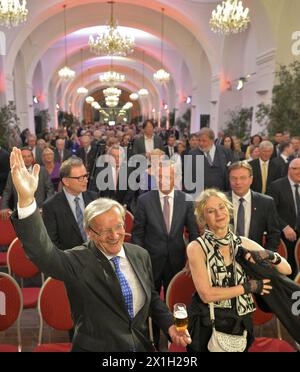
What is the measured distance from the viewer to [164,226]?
11.3 ft

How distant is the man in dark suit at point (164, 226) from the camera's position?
11.3ft

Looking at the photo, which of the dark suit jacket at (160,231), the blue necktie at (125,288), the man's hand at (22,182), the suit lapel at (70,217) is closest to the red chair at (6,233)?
the suit lapel at (70,217)

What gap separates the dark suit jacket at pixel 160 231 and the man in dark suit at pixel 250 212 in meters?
0.43

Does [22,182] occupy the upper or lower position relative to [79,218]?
upper

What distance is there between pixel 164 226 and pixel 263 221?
903 millimetres

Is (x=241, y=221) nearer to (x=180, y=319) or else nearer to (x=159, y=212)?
(x=159, y=212)

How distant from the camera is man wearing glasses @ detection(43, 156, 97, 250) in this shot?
11.0 ft

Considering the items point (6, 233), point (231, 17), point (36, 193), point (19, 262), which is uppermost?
point (231, 17)

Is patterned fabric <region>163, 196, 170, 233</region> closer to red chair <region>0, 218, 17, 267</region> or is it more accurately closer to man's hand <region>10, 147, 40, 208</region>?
man's hand <region>10, 147, 40, 208</region>

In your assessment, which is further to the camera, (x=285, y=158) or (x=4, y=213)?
(x=285, y=158)

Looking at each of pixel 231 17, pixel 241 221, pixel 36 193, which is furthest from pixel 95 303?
pixel 231 17

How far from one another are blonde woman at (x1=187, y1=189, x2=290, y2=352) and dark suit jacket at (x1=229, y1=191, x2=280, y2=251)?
3.43 ft

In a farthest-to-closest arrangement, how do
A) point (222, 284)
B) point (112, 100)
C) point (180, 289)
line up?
point (112, 100), point (180, 289), point (222, 284)

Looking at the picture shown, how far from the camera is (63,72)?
18.6 meters
